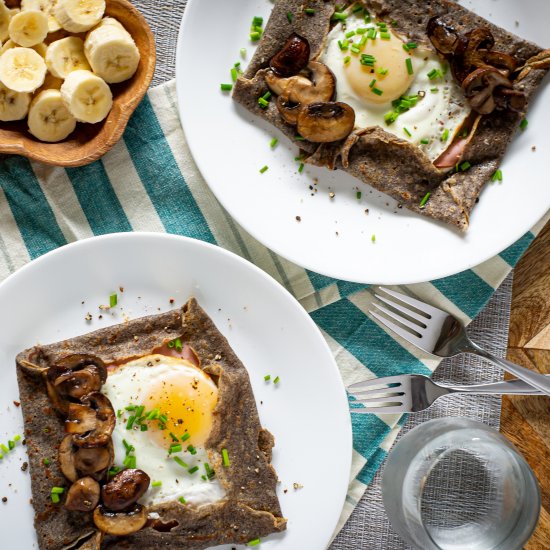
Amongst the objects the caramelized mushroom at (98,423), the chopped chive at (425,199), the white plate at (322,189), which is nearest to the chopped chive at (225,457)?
the caramelized mushroom at (98,423)

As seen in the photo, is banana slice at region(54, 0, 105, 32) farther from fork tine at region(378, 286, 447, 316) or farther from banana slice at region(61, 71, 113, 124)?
fork tine at region(378, 286, 447, 316)

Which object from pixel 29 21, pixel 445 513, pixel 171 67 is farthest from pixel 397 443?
pixel 29 21

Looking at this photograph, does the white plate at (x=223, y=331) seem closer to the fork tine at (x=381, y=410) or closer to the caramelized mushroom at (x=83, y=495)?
the fork tine at (x=381, y=410)

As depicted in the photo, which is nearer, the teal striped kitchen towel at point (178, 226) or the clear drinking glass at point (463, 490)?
the clear drinking glass at point (463, 490)

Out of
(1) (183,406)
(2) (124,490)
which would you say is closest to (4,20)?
(1) (183,406)

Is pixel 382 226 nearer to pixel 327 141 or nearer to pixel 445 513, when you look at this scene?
pixel 327 141
